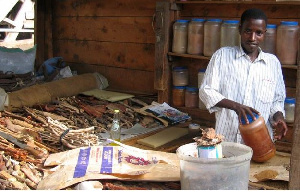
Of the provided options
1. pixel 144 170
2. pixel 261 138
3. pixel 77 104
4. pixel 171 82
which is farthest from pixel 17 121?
pixel 261 138

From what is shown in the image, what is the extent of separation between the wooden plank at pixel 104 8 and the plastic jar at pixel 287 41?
6.90 ft

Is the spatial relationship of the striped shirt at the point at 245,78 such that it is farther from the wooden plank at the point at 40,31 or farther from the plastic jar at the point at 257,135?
the wooden plank at the point at 40,31

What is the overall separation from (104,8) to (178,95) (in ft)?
6.71

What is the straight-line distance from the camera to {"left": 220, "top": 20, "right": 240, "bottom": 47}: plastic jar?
16.9 ft

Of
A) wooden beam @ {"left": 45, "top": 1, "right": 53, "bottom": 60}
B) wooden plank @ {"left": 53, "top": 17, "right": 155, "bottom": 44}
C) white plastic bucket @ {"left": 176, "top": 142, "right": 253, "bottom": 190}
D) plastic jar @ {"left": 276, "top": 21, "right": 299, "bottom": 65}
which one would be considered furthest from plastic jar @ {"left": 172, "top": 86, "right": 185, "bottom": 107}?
white plastic bucket @ {"left": 176, "top": 142, "right": 253, "bottom": 190}

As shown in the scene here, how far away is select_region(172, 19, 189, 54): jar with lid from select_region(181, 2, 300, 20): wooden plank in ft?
0.83

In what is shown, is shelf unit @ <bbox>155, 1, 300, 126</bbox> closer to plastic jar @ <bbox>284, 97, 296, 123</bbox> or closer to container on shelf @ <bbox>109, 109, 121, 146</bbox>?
plastic jar @ <bbox>284, 97, 296, 123</bbox>

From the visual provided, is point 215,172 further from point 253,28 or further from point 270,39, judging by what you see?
point 270,39

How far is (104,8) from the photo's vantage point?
6988mm

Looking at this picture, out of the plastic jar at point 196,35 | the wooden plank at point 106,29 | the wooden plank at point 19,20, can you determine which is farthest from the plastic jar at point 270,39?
the wooden plank at point 19,20

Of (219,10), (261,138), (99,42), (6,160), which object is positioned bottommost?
(6,160)

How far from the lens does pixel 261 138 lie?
10.8ft

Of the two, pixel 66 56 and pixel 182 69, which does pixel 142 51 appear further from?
pixel 66 56

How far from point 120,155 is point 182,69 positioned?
272 cm
